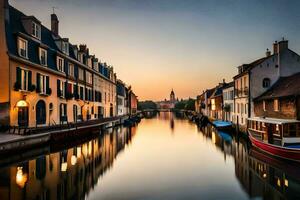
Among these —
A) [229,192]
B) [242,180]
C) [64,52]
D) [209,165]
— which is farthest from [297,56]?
[64,52]

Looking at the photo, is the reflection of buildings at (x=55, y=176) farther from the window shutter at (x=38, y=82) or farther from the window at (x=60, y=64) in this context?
the window at (x=60, y=64)

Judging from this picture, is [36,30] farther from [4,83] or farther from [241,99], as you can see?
[241,99]

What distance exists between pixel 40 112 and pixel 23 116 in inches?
140

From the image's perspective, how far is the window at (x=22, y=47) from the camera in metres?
26.9

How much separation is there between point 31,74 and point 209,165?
20.4 metres

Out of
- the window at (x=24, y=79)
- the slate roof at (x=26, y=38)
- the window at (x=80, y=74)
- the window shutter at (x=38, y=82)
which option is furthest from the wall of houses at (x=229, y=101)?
the window at (x=24, y=79)

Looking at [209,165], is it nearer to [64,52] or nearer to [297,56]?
[297,56]

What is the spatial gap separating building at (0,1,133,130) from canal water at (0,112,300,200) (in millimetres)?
5702

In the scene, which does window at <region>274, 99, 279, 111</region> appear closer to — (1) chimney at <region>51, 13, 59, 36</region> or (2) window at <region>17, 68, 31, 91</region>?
(2) window at <region>17, 68, 31, 91</region>

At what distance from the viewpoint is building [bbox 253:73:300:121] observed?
24.1m

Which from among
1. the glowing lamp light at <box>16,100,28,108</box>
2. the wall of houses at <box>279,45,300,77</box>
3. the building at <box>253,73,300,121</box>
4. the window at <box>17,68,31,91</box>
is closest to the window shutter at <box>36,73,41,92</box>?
the window at <box>17,68,31,91</box>

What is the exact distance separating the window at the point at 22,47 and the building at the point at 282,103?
26318 mm

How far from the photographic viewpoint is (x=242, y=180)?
52.9 ft

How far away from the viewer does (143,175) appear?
17594mm
